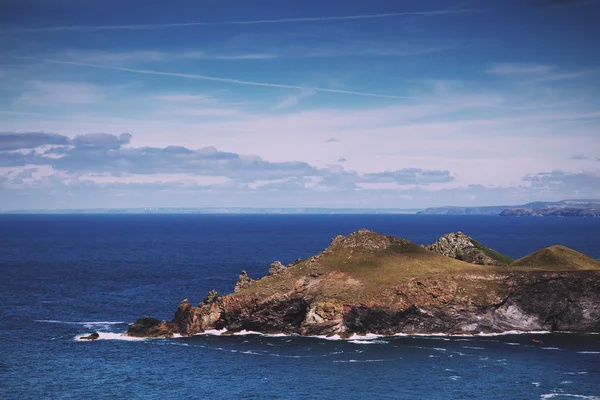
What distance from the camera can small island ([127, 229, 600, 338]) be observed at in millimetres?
101500

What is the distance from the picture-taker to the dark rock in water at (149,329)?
100562mm

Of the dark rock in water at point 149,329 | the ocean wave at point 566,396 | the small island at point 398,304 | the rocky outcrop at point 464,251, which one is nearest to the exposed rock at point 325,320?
the small island at point 398,304

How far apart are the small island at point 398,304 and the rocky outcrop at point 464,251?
30.8 meters

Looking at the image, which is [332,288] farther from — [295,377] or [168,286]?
[168,286]

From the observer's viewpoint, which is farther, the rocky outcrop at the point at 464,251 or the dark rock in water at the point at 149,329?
the rocky outcrop at the point at 464,251

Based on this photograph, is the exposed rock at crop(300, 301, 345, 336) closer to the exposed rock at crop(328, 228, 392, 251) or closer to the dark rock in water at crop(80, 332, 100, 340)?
the exposed rock at crop(328, 228, 392, 251)

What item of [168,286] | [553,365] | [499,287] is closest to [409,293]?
[499,287]

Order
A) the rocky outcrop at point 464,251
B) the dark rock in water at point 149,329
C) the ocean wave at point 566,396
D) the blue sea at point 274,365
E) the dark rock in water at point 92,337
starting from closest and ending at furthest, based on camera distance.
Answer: the ocean wave at point 566,396 → the blue sea at point 274,365 → the dark rock in water at point 92,337 → the dark rock in water at point 149,329 → the rocky outcrop at point 464,251

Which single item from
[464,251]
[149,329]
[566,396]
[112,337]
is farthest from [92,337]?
[464,251]

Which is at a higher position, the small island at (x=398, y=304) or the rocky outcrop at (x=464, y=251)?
the rocky outcrop at (x=464, y=251)

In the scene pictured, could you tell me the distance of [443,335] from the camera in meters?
101

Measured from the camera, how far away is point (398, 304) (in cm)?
10188

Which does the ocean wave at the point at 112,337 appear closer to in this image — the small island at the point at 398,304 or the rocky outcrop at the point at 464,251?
the small island at the point at 398,304

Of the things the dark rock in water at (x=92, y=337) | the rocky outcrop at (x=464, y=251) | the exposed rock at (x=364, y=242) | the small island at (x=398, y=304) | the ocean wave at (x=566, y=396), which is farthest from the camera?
the rocky outcrop at (x=464, y=251)
